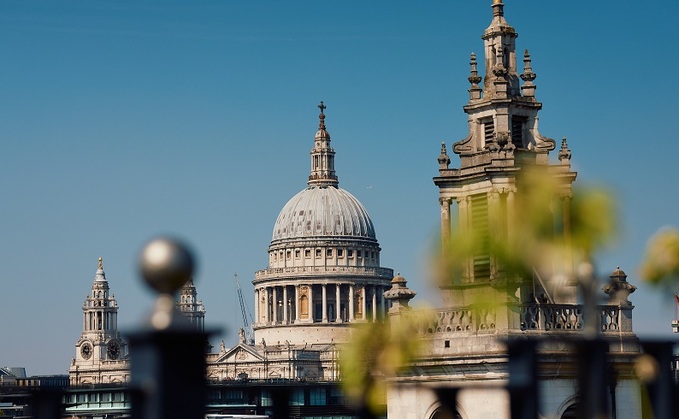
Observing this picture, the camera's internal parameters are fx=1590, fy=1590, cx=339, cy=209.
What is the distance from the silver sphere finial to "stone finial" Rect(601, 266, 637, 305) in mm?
30501

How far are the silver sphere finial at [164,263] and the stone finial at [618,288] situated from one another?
100ft

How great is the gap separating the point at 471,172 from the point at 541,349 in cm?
560

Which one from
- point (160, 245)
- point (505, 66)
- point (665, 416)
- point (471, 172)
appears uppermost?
point (505, 66)

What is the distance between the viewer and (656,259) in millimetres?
30609

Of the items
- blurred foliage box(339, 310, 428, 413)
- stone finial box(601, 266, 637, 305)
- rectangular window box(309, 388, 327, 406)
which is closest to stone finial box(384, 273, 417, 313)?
blurred foliage box(339, 310, 428, 413)

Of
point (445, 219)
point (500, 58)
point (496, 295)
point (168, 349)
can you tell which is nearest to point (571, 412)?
point (496, 295)

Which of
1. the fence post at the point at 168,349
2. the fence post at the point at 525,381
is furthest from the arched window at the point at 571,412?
the fence post at the point at 168,349

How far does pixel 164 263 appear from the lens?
1194 cm

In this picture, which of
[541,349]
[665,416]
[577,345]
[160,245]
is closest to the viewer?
[160,245]

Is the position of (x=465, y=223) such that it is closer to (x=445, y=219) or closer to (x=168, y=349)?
(x=445, y=219)

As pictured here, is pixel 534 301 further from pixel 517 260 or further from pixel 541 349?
pixel 517 260

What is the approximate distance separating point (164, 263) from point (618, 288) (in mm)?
30990

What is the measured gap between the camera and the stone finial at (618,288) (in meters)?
41.5

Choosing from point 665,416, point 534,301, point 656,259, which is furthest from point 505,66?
point 665,416
